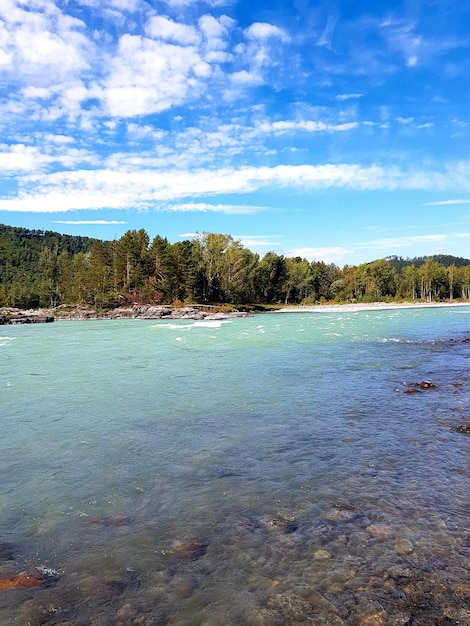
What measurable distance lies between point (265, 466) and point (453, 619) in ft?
15.1

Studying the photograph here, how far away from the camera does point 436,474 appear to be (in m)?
7.78

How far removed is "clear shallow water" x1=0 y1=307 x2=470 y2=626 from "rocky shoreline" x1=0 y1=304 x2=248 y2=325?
5990cm

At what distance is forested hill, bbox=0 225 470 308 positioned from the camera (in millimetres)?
94375

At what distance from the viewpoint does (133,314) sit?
273 ft

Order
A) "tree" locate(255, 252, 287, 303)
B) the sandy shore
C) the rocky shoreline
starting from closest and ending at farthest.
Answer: the rocky shoreline
the sandy shore
"tree" locate(255, 252, 287, 303)

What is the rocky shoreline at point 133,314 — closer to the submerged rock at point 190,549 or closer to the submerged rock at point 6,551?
the submerged rock at point 6,551

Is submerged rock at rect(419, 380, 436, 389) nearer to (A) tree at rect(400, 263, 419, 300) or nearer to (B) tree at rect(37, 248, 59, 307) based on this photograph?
(B) tree at rect(37, 248, 59, 307)

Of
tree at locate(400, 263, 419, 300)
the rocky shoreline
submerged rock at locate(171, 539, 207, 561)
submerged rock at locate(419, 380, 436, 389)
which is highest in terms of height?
tree at locate(400, 263, 419, 300)

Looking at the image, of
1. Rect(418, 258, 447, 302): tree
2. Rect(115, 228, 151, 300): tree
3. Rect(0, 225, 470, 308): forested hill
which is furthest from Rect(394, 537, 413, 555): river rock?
Rect(418, 258, 447, 302): tree

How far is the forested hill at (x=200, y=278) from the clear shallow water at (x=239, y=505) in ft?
256

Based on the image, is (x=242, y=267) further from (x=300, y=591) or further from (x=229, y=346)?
(x=300, y=591)

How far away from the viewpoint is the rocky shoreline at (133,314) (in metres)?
74.4

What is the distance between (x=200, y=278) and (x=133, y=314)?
65.2ft

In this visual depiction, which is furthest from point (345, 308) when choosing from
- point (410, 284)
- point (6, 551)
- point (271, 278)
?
point (6, 551)
